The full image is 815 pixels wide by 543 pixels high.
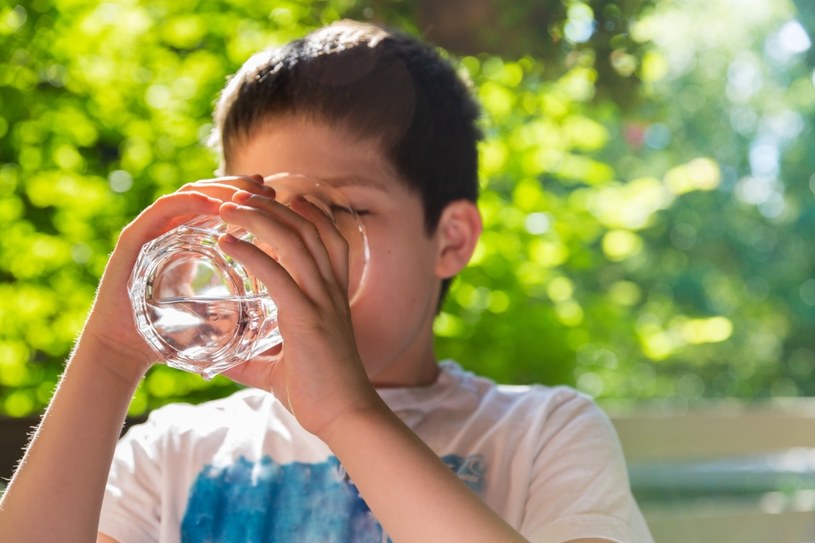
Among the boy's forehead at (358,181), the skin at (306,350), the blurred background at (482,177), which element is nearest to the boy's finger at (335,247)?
the skin at (306,350)

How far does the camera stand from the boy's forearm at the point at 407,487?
0.62 meters

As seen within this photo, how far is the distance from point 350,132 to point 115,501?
42 cm

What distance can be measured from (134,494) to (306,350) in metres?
0.36

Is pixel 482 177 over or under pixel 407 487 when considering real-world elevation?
over

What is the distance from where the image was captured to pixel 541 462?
0.86m

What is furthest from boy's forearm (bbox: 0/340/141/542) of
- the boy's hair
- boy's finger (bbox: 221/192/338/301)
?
the boy's hair

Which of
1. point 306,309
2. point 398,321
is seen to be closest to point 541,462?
point 398,321

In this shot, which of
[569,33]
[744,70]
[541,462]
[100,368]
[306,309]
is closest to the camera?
[306,309]

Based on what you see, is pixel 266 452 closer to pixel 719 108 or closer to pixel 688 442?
pixel 688 442

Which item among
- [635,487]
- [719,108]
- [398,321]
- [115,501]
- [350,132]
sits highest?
[719,108]

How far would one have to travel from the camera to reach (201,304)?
684 mm

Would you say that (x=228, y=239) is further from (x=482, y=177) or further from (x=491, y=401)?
(x=482, y=177)

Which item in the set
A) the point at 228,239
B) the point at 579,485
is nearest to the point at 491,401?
the point at 579,485

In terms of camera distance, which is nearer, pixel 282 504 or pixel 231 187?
pixel 231 187
